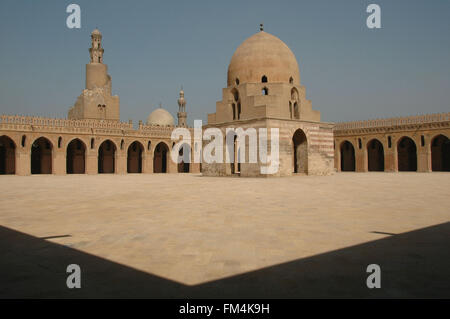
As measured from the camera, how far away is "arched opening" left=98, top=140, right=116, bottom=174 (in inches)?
1452

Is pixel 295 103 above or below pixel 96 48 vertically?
below

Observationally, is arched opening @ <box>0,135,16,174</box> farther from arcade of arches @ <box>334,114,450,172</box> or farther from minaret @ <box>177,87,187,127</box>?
arcade of arches @ <box>334,114,450,172</box>

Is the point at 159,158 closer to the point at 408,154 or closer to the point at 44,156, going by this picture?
the point at 44,156

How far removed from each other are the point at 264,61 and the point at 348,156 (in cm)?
1953

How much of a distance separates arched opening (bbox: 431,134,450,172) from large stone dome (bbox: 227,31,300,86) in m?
18.0

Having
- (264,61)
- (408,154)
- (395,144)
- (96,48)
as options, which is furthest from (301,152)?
(96,48)

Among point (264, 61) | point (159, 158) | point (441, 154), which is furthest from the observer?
point (159, 158)

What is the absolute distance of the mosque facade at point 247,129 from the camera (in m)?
23.2

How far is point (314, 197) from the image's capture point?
9.75 meters

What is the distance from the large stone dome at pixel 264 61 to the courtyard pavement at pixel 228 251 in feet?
57.0

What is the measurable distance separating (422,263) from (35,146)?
36.9m

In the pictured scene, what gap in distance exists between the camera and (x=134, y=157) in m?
38.8

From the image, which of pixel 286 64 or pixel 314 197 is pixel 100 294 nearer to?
pixel 314 197

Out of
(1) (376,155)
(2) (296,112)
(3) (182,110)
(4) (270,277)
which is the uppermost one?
(3) (182,110)
